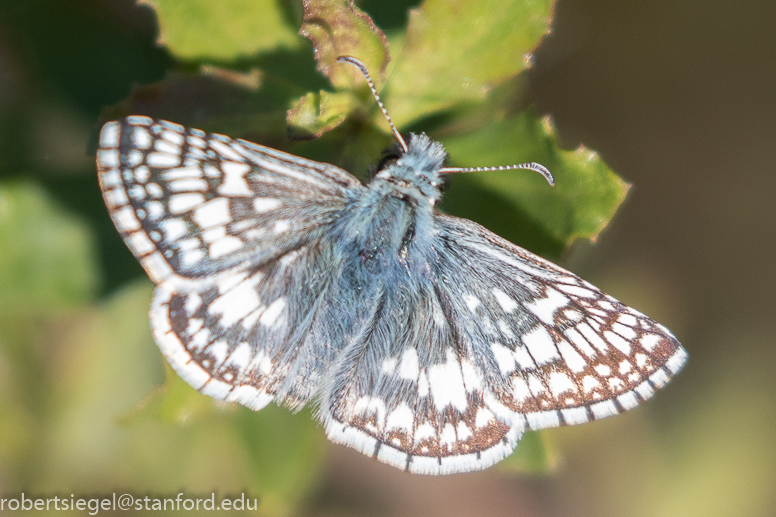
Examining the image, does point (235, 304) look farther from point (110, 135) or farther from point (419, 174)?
point (419, 174)

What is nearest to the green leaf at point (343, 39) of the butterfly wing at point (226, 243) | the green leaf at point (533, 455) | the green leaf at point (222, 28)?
the butterfly wing at point (226, 243)

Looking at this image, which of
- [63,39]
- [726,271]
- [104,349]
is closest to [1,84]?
[63,39]

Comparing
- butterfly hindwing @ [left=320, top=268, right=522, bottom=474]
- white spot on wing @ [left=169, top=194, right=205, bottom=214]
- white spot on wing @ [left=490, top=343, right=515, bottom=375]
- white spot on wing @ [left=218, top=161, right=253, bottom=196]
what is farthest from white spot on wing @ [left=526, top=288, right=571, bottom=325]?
white spot on wing @ [left=169, top=194, right=205, bottom=214]

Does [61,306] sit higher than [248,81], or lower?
lower

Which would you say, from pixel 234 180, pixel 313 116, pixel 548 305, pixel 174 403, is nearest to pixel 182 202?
pixel 234 180

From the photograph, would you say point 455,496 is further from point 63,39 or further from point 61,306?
point 63,39

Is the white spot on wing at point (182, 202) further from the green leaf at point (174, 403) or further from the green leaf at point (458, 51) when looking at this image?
the green leaf at point (458, 51)

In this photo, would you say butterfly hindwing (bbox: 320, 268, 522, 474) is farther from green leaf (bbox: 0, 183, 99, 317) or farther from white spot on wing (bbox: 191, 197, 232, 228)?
green leaf (bbox: 0, 183, 99, 317)
